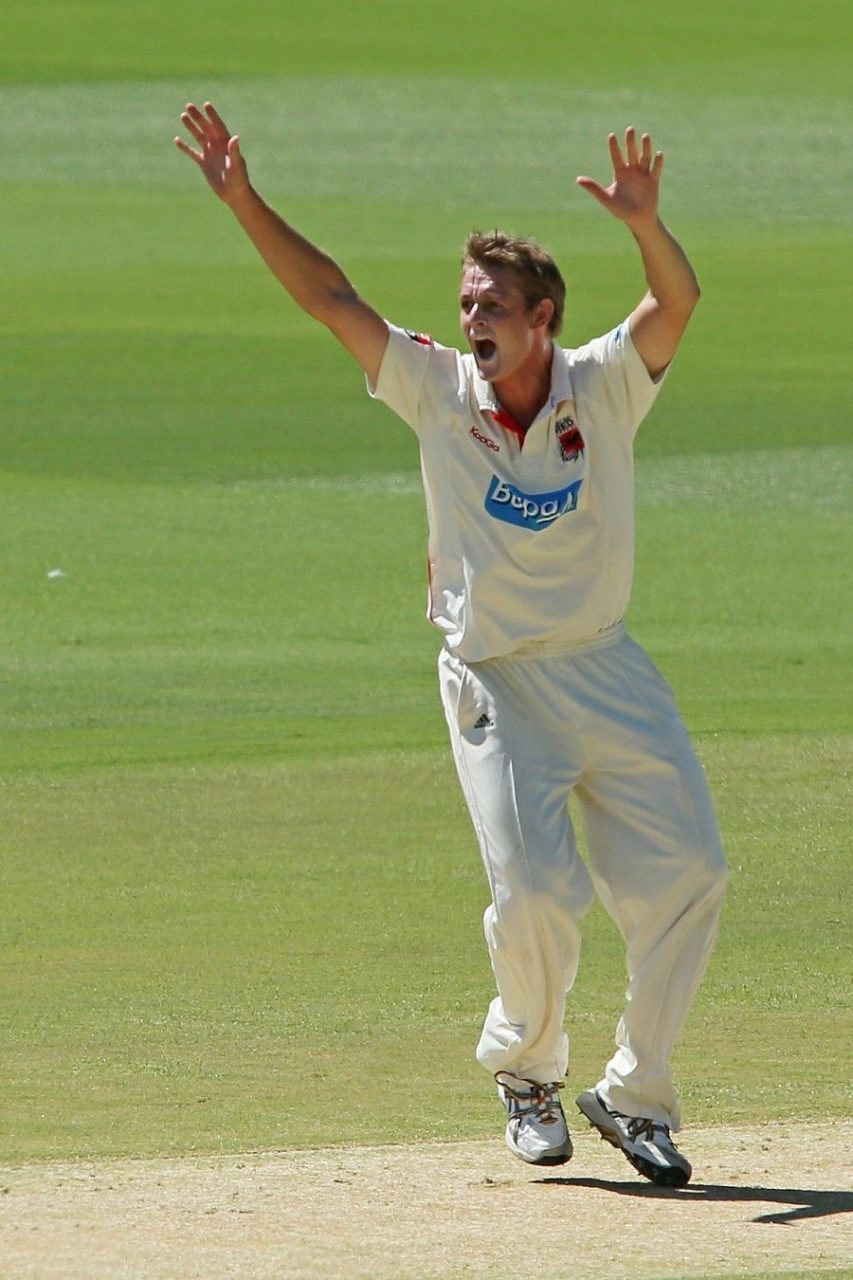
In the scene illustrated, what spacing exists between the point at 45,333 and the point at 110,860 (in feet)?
50.2

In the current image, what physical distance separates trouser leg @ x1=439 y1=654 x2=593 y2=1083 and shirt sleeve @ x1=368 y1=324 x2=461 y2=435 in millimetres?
618

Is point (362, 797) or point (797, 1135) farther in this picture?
point (362, 797)

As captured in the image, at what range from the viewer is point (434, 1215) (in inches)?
225

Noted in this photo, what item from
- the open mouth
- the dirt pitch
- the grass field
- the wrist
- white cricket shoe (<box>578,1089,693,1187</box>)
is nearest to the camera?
the dirt pitch

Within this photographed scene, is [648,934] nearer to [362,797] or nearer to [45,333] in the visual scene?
[362,797]

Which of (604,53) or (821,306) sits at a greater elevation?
(604,53)

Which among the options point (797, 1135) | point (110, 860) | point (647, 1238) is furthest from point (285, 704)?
point (647, 1238)

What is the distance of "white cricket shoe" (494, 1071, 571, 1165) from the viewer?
614 centimetres

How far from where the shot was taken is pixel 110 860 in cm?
967

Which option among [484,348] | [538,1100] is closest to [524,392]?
[484,348]

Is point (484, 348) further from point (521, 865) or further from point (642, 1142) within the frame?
point (642, 1142)

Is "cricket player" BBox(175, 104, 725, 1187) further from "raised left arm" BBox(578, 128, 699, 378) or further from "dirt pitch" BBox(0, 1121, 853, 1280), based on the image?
"dirt pitch" BBox(0, 1121, 853, 1280)

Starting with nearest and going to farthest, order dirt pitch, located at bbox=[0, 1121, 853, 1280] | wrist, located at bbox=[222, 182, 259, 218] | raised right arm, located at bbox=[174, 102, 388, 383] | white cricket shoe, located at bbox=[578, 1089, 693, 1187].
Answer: dirt pitch, located at bbox=[0, 1121, 853, 1280]
white cricket shoe, located at bbox=[578, 1089, 693, 1187]
raised right arm, located at bbox=[174, 102, 388, 383]
wrist, located at bbox=[222, 182, 259, 218]

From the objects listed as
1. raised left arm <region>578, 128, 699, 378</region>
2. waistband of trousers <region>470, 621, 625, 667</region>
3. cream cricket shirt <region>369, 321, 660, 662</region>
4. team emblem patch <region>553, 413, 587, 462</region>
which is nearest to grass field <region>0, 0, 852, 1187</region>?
waistband of trousers <region>470, 621, 625, 667</region>
